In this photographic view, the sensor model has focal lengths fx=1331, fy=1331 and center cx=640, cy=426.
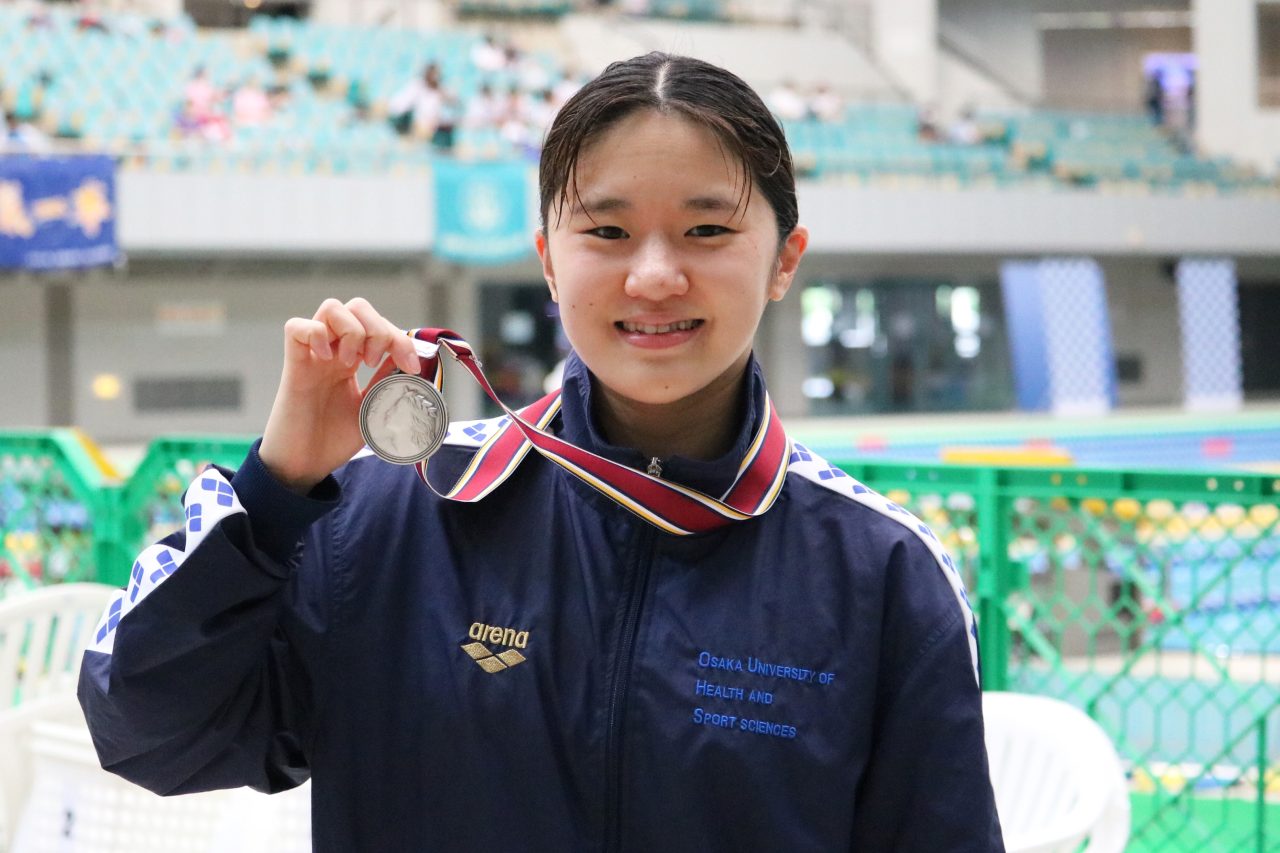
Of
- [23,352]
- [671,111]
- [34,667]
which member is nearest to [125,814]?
[34,667]

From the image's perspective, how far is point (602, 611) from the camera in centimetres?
107

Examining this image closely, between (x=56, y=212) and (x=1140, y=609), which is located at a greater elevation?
(x=56, y=212)

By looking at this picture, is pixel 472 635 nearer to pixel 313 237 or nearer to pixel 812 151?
pixel 313 237

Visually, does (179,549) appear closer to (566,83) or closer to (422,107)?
(422,107)

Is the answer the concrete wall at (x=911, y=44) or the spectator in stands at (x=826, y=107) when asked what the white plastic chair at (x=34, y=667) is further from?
the concrete wall at (x=911, y=44)

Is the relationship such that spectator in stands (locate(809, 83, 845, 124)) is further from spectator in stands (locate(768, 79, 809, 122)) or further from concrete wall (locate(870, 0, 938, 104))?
concrete wall (locate(870, 0, 938, 104))

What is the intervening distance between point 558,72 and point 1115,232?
8491 millimetres

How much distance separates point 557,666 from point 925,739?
29 cm

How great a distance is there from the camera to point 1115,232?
1923 centimetres

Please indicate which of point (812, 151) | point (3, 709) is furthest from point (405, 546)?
point (812, 151)

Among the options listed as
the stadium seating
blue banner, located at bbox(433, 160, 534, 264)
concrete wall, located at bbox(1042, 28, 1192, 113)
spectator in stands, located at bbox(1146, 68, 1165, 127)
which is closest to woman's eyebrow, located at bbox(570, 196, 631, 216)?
blue banner, located at bbox(433, 160, 534, 264)

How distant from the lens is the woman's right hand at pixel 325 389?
1.02 m

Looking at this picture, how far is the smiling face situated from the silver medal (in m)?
0.13

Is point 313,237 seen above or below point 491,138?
below
